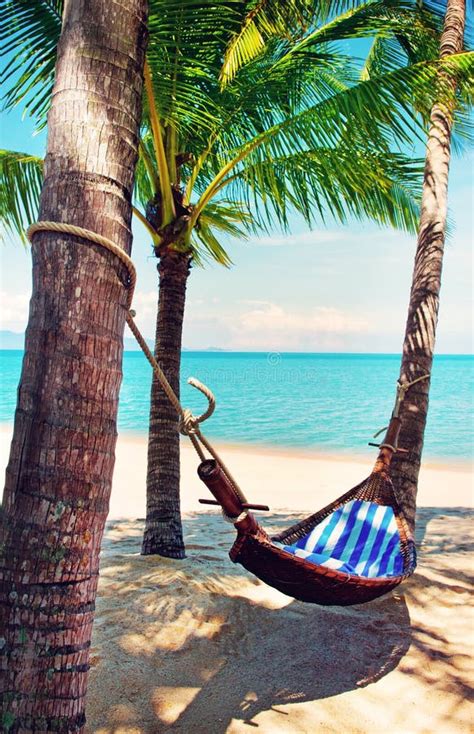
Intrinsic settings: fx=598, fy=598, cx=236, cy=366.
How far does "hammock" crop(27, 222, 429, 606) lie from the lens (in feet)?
5.40

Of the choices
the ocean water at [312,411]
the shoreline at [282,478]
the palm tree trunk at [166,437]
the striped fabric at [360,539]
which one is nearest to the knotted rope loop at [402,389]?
the striped fabric at [360,539]

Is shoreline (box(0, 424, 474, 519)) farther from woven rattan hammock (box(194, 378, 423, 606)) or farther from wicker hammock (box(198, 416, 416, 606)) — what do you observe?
wicker hammock (box(198, 416, 416, 606))

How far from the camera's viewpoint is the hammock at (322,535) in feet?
5.40

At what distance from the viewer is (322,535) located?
2809 millimetres

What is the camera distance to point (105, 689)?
2.15 m

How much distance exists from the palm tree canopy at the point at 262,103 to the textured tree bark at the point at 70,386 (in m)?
1.45

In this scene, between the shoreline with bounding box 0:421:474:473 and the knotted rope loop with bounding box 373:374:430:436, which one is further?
the shoreline with bounding box 0:421:474:473

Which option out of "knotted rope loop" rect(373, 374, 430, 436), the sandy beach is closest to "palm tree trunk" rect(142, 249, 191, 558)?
the sandy beach

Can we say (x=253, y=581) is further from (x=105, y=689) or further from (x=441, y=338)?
(x=441, y=338)

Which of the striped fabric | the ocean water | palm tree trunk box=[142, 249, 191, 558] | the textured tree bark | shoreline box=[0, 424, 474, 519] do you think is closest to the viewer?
the textured tree bark

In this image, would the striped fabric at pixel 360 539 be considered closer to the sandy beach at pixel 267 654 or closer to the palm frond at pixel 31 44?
the sandy beach at pixel 267 654

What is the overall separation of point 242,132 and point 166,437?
1.83 m

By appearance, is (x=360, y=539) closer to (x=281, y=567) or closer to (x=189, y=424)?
(x=281, y=567)

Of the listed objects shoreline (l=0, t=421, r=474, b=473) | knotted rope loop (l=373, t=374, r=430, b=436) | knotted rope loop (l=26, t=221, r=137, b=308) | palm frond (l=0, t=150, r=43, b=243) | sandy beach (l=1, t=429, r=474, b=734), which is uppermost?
palm frond (l=0, t=150, r=43, b=243)
